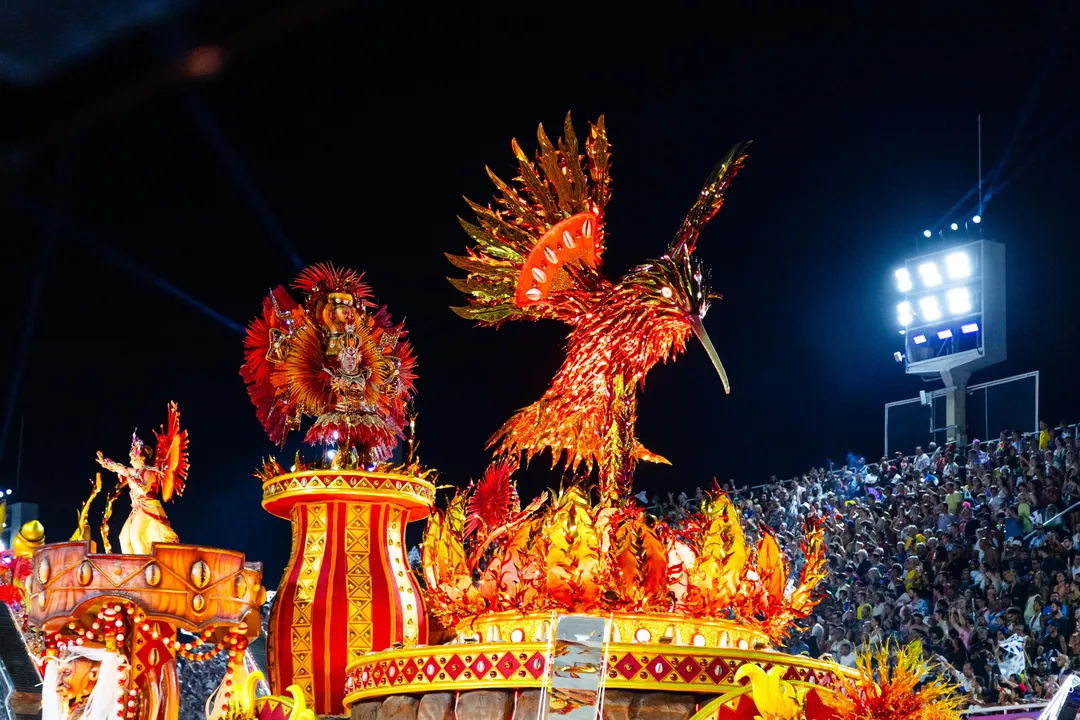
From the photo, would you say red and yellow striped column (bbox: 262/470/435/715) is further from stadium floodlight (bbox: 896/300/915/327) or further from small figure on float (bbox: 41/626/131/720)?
stadium floodlight (bbox: 896/300/915/327)

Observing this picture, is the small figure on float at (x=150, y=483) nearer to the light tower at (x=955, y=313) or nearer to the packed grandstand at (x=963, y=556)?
the packed grandstand at (x=963, y=556)

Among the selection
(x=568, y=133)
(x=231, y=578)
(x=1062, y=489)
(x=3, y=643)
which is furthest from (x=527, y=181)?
(x=3, y=643)

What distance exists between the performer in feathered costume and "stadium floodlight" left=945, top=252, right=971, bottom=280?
10.3 meters

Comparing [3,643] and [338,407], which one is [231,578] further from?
[3,643]

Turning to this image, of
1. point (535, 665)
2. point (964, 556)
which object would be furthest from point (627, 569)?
point (964, 556)

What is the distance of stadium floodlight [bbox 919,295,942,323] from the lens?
18.6 meters

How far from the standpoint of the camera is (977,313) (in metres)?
18.3

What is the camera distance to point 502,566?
24.0 ft

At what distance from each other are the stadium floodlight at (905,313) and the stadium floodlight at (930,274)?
36 cm

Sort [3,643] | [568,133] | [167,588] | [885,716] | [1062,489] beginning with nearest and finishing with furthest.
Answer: [885,716]
[568,133]
[167,588]
[1062,489]
[3,643]

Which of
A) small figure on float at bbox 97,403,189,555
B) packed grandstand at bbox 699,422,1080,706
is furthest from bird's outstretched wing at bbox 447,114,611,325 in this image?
packed grandstand at bbox 699,422,1080,706

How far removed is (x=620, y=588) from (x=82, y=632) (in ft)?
18.5

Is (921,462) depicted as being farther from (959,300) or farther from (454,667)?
(454,667)

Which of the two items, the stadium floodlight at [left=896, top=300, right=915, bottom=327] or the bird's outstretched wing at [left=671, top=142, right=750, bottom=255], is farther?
the stadium floodlight at [left=896, top=300, right=915, bottom=327]
